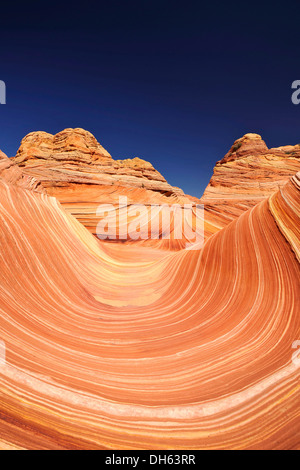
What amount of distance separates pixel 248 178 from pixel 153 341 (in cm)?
1261

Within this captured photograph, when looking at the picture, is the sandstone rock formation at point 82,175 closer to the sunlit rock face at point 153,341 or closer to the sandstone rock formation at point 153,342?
the sunlit rock face at point 153,341

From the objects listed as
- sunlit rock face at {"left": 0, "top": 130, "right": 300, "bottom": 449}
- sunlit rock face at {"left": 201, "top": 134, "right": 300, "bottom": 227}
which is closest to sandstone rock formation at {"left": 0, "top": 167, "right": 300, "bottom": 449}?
sunlit rock face at {"left": 0, "top": 130, "right": 300, "bottom": 449}

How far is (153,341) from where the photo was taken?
2.28 metres

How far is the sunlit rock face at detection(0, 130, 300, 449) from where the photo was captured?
4.01 feet

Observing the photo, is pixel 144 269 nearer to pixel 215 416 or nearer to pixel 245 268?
pixel 245 268

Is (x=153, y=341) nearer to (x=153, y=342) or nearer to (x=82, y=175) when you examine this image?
(x=153, y=342)

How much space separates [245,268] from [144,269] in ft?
9.14

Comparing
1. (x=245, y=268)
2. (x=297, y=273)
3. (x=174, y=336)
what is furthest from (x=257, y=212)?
(x=174, y=336)

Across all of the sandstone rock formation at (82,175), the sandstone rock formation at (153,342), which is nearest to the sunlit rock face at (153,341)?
the sandstone rock formation at (153,342)

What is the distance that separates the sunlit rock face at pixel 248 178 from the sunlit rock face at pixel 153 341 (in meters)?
8.24

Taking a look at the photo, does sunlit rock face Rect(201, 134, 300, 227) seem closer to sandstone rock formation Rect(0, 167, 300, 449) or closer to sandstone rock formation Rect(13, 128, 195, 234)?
sandstone rock formation Rect(13, 128, 195, 234)

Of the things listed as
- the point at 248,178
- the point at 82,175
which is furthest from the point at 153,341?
the point at 248,178

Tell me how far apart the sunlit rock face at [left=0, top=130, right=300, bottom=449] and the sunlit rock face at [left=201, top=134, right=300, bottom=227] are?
8.24m

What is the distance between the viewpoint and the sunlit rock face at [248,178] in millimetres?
11242
